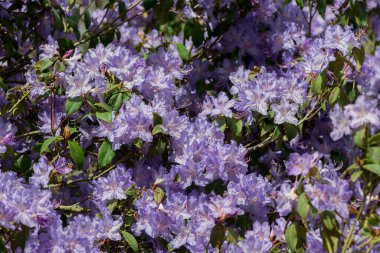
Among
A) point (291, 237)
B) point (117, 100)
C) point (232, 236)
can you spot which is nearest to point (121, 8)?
point (117, 100)

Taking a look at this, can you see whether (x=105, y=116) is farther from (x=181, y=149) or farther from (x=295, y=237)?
(x=295, y=237)

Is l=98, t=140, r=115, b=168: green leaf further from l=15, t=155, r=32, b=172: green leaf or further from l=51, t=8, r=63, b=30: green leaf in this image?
l=51, t=8, r=63, b=30: green leaf

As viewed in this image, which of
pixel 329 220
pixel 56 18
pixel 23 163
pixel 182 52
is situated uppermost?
pixel 56 18

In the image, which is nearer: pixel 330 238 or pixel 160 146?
pixel 330 238

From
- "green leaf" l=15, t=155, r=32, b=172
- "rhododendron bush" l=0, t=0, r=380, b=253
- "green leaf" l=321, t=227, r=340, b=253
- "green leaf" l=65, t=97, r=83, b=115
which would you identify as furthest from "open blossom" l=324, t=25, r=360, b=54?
"green leaf" l=15, t=155, r=32, b=172

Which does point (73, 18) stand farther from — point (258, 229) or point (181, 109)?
point (258, 229)

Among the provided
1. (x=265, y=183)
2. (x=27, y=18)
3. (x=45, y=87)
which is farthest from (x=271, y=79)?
(x=27, y=18)

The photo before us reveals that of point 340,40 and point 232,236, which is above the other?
point 340,40
